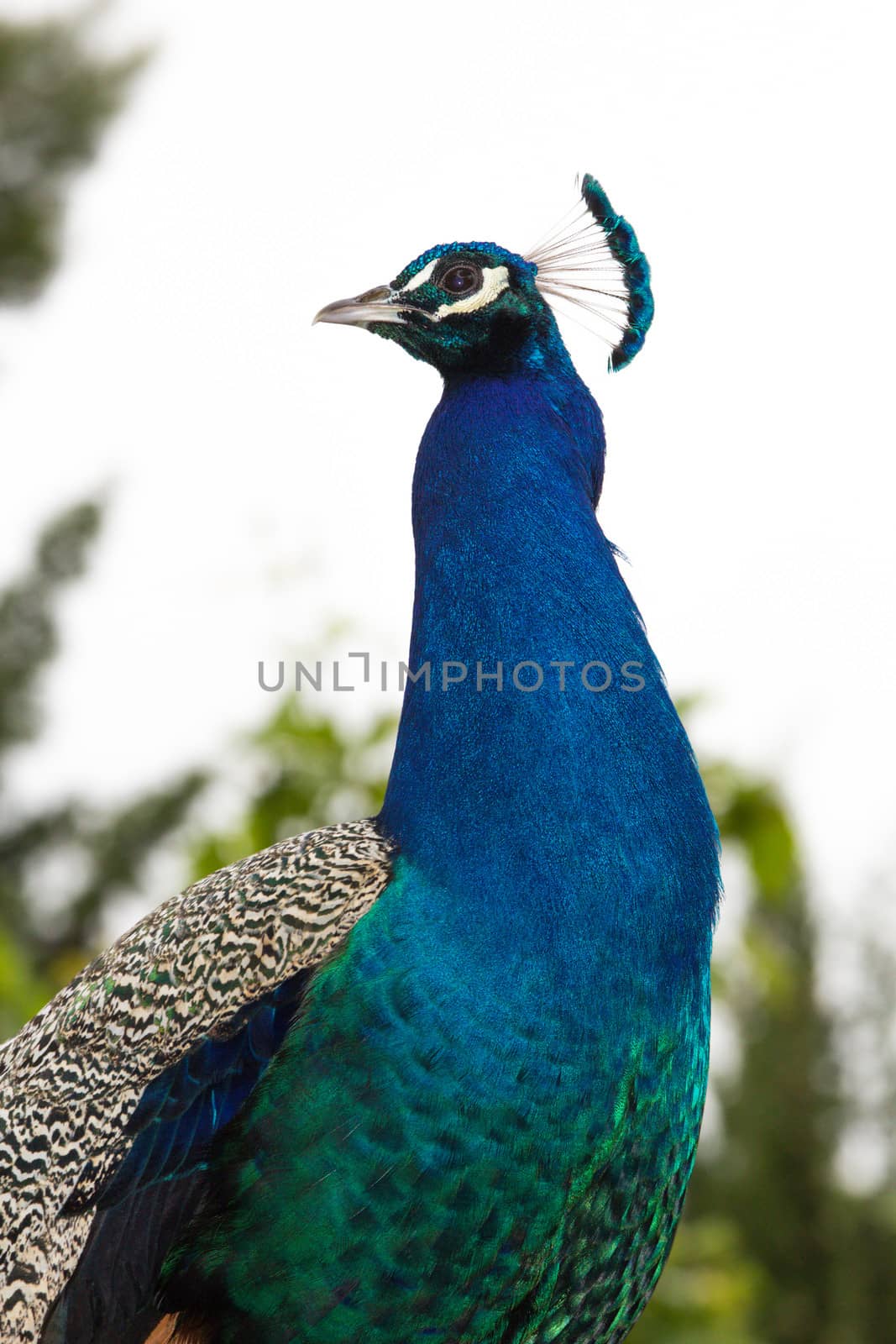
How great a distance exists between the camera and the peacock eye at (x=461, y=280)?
2.29 metres

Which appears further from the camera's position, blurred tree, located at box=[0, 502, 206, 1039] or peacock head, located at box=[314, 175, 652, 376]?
blurred tree, located at box=[0, 502, 206, 1039]

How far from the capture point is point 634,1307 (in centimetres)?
198

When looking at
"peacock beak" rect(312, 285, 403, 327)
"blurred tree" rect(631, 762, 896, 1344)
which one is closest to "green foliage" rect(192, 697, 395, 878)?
"peacock beak" rect(312, 285, 403, 327)

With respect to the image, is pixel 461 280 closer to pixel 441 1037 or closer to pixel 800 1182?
pixel 441 1037

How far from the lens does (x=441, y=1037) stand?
165 centimetres

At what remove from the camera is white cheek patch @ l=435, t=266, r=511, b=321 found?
2.27 meters

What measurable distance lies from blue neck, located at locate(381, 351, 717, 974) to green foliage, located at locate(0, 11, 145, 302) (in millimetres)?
6802

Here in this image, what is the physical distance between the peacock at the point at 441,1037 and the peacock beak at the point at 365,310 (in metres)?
0.35

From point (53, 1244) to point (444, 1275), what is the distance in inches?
22.6

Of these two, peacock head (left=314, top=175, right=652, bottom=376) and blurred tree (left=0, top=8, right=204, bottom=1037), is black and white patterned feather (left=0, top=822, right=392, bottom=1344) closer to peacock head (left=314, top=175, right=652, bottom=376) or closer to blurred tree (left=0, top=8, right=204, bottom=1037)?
peacock head (left=314, top=175, right=652, bottom=376)

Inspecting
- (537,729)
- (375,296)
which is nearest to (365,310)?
(375,296)

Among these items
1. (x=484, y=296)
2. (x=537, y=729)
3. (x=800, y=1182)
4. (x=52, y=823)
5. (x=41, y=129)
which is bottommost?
(x=800, y=1182)

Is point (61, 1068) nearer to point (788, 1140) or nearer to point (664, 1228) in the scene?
point (664, 1228)

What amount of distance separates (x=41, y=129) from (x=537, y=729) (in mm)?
7747
